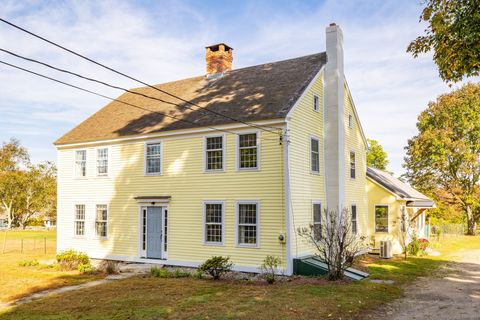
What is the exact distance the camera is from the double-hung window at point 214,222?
1778 centimetres

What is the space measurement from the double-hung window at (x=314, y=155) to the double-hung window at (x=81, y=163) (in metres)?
12.3

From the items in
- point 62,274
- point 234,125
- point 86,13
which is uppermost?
point 86,13

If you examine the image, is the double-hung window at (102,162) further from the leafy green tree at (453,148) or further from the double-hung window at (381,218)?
the leafy green tree at (453,148)

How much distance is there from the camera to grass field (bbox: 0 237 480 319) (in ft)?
34.9

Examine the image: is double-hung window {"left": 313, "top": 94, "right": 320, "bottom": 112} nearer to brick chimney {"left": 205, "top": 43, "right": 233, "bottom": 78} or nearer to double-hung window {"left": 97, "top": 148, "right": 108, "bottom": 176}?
brick chimney {"left": 205, "top": 43, "right": 233, "bottom": 78}

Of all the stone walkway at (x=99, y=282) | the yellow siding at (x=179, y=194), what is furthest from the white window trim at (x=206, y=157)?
the stone walkway at (x=99, y=282)

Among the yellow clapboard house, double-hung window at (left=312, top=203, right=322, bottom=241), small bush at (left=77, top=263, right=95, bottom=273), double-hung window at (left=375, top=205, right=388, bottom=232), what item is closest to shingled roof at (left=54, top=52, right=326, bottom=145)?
the yellow clapboard house

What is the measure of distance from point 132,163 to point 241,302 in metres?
11.2

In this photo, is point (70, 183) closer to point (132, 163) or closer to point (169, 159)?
point (132, 163)

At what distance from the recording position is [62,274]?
1730cm

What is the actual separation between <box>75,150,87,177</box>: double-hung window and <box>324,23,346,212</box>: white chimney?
12926mm

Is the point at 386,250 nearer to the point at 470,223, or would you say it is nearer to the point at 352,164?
the point at 352,164

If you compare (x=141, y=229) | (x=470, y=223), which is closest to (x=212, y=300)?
(x=141, y=229)

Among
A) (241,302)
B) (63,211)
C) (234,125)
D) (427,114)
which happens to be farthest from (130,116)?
(427,114)
